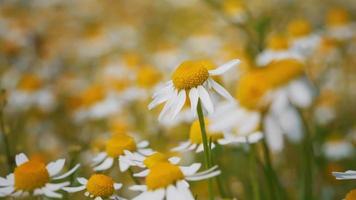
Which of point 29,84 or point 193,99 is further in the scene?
point 29,84

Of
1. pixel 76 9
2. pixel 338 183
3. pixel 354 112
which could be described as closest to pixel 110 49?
pixel 76 9

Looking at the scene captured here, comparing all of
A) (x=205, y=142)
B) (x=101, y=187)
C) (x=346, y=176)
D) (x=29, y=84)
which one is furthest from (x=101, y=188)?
(x=29, y=84)

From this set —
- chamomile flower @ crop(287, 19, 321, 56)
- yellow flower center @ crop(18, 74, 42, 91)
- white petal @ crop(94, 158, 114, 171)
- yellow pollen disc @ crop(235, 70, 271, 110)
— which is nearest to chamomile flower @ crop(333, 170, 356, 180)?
yellow pollen disc @ crop(235, 70, 271, 110)

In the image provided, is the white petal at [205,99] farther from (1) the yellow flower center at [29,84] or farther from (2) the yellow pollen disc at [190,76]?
(1) the yellow flower center at [29,84]

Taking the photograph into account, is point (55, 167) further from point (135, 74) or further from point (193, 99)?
point (135, 74)

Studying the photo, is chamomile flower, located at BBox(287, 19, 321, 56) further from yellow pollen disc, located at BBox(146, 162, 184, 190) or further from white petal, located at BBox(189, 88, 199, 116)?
yellow pollen disc, located at BBox(146, 162, 184, 190)

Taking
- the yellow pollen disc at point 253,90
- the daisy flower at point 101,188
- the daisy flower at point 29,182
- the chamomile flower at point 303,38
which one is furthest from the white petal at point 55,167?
the chamomile flower at point 303,38
